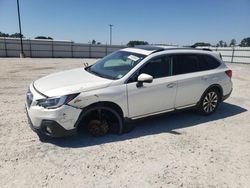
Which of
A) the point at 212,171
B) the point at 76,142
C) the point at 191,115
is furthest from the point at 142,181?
the point at 191,115

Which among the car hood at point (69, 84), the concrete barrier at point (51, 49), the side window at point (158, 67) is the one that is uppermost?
the side window at point (158, 67)

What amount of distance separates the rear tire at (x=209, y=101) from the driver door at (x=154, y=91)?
1061mm

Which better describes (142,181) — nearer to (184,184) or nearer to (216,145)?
(184,184)

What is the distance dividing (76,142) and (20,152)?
91 cm

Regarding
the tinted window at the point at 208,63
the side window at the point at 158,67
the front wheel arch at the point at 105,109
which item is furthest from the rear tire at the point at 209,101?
the front wheel arch at the point at 105,109

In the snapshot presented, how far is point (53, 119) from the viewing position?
3.77 m

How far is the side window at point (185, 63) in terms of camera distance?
16.7 ft

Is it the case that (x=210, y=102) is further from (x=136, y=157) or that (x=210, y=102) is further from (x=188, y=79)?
(x=136, y=157)

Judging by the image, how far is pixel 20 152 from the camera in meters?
3.78

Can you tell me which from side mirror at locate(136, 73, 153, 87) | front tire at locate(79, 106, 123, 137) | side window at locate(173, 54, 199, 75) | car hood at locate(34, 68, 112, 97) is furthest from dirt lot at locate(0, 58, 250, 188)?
side window at locate(173, 54, 199, 75)

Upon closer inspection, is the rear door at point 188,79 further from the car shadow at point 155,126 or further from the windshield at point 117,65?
the windshield at point 117,65

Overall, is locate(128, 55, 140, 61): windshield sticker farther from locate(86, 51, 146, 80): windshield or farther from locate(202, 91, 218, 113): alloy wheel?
locate(202, 91, 218, 113): alloy wheel

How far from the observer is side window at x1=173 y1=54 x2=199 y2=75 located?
201 inches

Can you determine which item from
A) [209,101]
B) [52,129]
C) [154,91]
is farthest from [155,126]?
[52,129]
